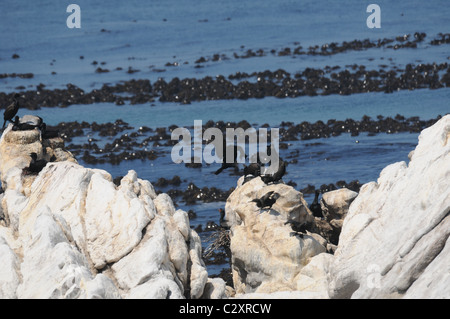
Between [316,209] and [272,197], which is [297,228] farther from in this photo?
[316,209]

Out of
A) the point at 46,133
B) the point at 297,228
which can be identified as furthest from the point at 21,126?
the point at 297,228

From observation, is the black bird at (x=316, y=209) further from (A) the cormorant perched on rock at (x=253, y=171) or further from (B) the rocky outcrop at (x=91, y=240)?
(B) the rocky outcrop at (x=91, y=240)

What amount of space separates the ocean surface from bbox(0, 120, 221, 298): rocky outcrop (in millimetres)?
11553

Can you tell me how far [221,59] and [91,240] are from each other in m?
54.5

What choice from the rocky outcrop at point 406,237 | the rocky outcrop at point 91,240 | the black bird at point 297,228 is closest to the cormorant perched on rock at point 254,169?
the black bird at point 297,228

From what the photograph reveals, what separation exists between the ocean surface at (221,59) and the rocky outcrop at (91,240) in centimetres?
1155

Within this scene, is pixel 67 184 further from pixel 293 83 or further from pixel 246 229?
pixel 293 83

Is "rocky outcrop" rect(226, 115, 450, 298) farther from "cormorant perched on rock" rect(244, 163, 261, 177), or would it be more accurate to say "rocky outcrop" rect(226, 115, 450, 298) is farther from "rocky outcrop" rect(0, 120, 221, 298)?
"rocky outcrop" rect(0, 120, 221, 298)

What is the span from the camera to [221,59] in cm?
7412

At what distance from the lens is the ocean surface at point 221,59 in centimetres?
4841

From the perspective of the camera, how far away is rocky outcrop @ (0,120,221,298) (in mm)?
17562
